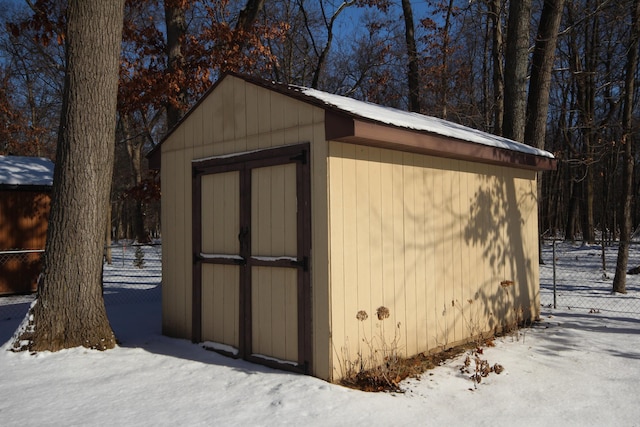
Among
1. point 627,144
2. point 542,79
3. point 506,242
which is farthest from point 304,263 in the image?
point 627,144

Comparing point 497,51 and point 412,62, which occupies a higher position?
point 412,62

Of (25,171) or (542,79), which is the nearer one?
(542,79)

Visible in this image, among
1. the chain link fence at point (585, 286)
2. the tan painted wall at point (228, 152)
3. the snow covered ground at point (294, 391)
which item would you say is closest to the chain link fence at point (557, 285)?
the chain link fence at point (585, 286)

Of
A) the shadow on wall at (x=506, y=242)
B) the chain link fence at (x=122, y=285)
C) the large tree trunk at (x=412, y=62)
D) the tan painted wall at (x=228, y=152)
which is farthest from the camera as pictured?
the large tree trunk at (x=412, y=62)

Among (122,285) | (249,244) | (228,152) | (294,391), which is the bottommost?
(122,285)

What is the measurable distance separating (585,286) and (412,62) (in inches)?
313

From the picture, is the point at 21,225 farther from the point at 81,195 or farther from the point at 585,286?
the point at 585,286

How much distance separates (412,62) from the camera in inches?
612

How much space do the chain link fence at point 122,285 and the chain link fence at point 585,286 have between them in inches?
294

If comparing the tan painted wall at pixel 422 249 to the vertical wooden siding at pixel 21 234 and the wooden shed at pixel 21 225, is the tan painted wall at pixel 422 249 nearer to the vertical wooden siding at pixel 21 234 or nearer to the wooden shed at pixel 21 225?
the wooden shed at pixel 21 225

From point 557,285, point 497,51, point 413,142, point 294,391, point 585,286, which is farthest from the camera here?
point 497,51

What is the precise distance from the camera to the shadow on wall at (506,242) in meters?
6.38

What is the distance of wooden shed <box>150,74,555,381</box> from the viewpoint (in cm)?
465

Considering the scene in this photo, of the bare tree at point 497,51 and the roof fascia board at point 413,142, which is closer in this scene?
the roof fascia board at point 413,142
